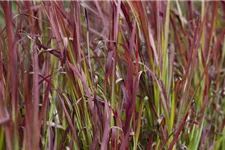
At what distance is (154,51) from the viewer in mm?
1206

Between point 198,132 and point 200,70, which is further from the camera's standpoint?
point 200,70

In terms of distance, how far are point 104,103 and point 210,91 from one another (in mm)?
611

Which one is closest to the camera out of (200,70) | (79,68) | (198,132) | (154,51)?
(79,68)

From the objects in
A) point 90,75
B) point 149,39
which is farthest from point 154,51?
point 90,75

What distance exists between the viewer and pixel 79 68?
1047 millimetres

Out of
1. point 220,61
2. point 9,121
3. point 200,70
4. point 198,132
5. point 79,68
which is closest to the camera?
point 9,121

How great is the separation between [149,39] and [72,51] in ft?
0.77

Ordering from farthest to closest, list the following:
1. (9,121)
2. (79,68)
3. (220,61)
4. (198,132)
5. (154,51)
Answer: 1. (220,61)
2. (198,132)
3. (154,51)
4. (79,68)
5. (9,121)

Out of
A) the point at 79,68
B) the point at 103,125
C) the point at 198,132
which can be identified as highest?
the point at 79,68

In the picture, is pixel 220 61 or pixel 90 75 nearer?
pixel 90 75

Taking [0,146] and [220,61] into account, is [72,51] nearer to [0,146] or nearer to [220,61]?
[0,146]

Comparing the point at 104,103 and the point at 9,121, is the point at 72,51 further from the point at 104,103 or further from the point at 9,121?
the point at 9,121

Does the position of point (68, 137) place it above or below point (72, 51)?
below

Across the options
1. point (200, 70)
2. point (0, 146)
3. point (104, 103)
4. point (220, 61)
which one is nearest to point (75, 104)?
point (104, 103)
